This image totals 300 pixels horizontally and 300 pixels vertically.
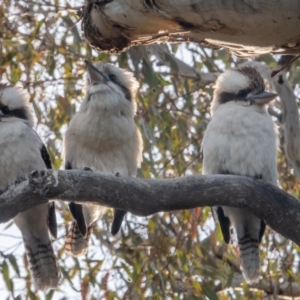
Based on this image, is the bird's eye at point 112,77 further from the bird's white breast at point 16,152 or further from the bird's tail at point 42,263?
the bird's tail at point 42,263

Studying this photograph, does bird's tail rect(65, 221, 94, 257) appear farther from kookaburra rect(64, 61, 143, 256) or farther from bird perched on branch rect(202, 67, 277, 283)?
bird perched on branch rect(202, 67, 277, 283)

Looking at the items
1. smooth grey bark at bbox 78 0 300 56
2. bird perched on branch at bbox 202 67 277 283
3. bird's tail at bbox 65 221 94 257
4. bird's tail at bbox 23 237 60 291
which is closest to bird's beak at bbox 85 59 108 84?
bird perched on branch at bbox 202 67 277 283

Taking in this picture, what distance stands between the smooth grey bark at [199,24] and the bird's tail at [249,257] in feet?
4.12

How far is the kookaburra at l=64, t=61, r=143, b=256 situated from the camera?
4.20m

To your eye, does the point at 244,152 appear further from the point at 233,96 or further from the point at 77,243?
the point at 77,243

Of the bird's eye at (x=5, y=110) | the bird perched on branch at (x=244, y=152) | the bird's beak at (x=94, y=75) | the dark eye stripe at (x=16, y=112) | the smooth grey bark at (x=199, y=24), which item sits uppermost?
the smooth grey bark at (x=199, y=24)

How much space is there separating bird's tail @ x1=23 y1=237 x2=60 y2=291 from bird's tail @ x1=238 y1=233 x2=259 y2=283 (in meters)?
0.88

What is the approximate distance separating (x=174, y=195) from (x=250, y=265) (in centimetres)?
120

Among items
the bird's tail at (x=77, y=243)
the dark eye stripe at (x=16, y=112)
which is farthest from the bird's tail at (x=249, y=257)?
the dark eye stripe at (x=16, y=112)

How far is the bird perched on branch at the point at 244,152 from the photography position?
4102mm

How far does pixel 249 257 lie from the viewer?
4137 millimetres

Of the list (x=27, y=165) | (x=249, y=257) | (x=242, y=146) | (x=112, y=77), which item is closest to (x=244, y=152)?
(x=242, y=146)

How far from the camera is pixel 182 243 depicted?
4703 millimetres

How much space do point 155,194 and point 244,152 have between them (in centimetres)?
119
